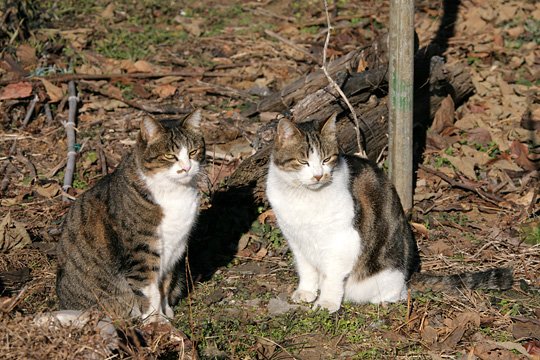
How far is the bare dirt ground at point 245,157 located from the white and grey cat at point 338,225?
0.50 ft

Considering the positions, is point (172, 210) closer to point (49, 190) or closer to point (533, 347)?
point (49, 190)

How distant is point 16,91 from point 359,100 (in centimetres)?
368

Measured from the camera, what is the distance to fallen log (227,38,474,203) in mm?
6379

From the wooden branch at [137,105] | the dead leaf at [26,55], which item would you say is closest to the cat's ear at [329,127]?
the wooden branch at [137,105]

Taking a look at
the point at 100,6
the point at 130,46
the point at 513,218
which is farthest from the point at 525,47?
the point at 100,6

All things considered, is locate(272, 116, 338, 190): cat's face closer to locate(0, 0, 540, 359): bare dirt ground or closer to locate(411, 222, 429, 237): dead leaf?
locate(0, 0, 540, 359): bare dirt ground

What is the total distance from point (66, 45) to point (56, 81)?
0.91 meters

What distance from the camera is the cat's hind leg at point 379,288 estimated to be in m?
5.29

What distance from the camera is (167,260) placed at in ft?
16.7

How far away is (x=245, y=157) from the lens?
6859 mm

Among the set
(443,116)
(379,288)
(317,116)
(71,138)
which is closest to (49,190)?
(71,138)

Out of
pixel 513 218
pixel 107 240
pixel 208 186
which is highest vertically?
pixel 107 240

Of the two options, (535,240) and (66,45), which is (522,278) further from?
(66,45)

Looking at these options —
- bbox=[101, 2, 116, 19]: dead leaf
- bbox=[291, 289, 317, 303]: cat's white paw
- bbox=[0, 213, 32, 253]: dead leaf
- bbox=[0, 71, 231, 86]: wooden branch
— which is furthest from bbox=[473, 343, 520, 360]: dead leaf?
bbox=[101, 2, 116, 19]: dead leaf
